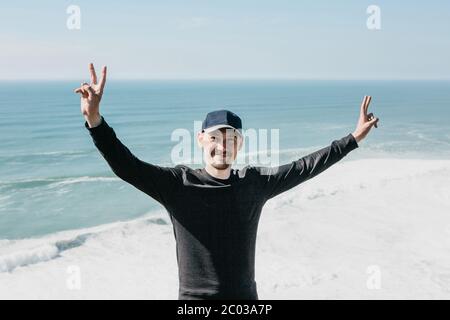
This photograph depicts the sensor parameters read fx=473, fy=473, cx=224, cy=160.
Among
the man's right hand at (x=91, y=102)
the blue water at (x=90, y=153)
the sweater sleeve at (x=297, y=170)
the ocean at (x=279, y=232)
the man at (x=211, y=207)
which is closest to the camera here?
the man's right hand at (x=91, y=102)

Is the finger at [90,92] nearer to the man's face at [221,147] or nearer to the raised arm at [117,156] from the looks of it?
the raised arm at [117,156]

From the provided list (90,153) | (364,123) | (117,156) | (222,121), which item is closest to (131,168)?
(117,156)

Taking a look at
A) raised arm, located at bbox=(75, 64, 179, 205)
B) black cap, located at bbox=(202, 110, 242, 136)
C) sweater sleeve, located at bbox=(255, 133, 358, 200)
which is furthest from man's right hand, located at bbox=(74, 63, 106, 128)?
sweater sleeve, located at bbox=(255, 133, 358, 200)

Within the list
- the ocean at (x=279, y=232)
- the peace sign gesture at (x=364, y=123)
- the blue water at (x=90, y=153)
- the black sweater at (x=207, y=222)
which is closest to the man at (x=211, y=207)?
the black sweater at (x=207, y=222)

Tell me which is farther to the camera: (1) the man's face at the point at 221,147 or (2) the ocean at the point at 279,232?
(2) the ocean at the point at 279,232

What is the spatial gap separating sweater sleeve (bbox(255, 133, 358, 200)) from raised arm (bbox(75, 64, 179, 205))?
47cm

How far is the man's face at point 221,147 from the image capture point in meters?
2.28

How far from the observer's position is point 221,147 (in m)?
2.28

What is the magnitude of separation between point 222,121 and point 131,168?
1.60 feet

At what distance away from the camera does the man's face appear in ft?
7.47

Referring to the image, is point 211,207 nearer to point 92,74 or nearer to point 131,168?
point 131,168

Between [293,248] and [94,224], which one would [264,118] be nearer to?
[94,224]

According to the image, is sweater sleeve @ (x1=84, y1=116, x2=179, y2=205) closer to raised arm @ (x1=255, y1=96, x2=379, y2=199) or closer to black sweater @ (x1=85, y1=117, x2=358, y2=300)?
black sweater @ (x1=85, y1=117, x2=358, y2=300)

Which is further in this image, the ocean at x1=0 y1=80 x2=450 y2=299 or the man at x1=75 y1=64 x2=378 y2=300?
the ocean at x1=0 y1=80 x2=450 y2=299
